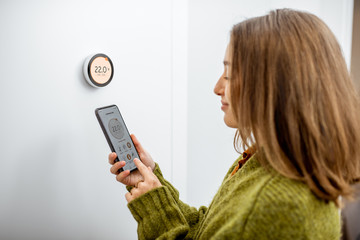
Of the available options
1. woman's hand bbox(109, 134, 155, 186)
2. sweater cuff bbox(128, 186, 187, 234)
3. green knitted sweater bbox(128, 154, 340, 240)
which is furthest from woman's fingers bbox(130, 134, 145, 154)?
green knitted sweater bbox(128, 154, 340, 240)

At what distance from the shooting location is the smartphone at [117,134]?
628 millimetres

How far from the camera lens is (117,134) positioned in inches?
25.8

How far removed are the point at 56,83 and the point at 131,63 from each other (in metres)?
0.19

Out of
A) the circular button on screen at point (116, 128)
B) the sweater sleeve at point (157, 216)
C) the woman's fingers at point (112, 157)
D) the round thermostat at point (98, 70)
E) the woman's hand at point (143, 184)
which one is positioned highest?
the round thermostat at point (98, 70)

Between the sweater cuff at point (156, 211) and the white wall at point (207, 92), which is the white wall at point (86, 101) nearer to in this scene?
the white wall at point (207, 92)

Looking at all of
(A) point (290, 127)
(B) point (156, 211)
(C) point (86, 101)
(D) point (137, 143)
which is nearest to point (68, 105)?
(C) point (86, 101)

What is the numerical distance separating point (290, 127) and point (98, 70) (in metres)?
0.39

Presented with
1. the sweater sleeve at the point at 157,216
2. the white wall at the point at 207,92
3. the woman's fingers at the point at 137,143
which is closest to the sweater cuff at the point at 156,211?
the sweater sleeve at the point at 157,216

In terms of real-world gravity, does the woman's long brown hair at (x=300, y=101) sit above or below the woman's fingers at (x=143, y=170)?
above

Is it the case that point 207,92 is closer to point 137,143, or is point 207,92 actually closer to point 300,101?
point 137,143

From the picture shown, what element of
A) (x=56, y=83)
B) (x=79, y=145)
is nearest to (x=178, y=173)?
(x=79, y=145)

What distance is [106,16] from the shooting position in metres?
0.67

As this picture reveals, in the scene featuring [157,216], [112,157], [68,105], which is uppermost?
[68,105]

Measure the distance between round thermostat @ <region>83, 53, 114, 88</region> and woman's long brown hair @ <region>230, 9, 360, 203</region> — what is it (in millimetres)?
289
